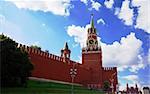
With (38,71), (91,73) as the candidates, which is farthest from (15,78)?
(91,73)

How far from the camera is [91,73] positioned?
219ft

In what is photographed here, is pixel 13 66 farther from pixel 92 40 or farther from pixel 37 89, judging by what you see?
pixel 92 40

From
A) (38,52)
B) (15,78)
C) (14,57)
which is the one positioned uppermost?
(38,52)

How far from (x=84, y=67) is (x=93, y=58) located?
12.3ft

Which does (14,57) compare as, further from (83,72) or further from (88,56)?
(88,56)

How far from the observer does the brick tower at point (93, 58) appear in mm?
67000

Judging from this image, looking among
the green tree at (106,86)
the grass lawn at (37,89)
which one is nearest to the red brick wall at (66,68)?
the green tree at (106,86)

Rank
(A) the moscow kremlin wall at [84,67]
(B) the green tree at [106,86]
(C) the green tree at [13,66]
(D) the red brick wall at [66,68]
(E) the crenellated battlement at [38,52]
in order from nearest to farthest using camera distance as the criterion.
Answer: (C) the green tree at [13,66], (E) the crenellated battlement at [38,52], (D) the red brick wall at [66,68], (A) the moscow kremlin wall at [84,67], (B) the green tree at [106,86]

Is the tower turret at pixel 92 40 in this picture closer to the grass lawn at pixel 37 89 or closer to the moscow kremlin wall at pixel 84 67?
the moscow kremlin wall at pixel 84 67

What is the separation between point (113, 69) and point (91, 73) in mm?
6543

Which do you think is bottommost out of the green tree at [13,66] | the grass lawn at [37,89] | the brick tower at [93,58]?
the grass lawn at [37,89]

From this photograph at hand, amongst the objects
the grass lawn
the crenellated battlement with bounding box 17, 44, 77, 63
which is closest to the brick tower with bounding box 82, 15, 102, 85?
the crenellated battlement with bounding box 17, 44, 77, 63

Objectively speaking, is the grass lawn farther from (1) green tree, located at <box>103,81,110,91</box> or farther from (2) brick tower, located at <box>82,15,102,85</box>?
(2) brick tower, located at <box>82,15,102,85</box>

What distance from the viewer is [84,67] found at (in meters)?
65.3
